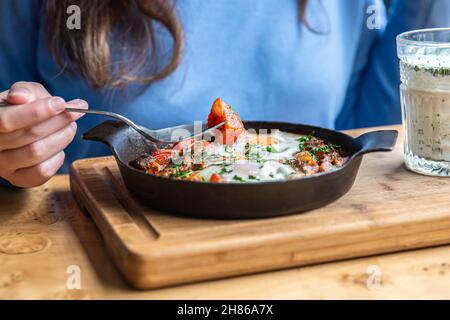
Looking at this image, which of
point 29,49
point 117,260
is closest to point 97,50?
point 29,49

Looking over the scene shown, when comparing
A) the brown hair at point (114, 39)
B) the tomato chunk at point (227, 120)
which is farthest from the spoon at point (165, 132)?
the brown hair at point (114, 39)

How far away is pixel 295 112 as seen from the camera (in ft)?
6.93

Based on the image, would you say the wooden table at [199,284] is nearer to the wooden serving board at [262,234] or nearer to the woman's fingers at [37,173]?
the wooden serving board at [262,234]

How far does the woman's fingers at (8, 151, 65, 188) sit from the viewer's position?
143 centimetres

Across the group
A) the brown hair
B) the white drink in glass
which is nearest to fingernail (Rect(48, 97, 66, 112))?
the brown hair

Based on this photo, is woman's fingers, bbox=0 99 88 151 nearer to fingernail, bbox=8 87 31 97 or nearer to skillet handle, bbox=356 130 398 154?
fingernail, bbox=8 87 31 97

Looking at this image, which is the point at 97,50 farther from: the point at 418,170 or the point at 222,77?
the point at 418,170

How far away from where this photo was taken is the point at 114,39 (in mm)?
1816

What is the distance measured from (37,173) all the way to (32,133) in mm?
120

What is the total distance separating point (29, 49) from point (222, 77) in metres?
0.56

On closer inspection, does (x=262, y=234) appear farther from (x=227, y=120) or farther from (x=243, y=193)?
(x=227, y=120)

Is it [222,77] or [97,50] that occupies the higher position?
[97,50]

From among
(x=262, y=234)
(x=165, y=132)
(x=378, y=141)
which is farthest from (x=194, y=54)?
(x=262, y=234)

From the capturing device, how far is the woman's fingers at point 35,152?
1.38m
